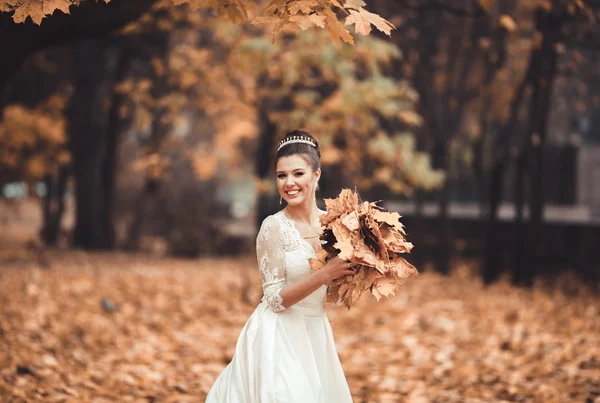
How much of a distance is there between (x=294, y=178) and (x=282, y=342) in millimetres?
872

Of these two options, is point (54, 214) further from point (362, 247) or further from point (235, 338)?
point (362, 247)

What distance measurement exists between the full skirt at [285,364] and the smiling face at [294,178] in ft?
1.98

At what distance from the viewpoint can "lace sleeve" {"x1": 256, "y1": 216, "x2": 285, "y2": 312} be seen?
11.2 feet

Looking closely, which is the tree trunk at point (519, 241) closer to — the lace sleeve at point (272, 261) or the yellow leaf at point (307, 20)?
the yellow leaf at point (307, 20)

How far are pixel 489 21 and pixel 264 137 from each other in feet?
17.7

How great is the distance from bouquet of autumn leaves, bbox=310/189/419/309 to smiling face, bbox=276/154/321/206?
28 centimetres

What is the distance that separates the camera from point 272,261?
3.42 m

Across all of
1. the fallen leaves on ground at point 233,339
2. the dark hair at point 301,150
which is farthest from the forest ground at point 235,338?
the dark hair at point 301,150

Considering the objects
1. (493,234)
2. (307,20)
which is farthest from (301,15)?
(493,234)

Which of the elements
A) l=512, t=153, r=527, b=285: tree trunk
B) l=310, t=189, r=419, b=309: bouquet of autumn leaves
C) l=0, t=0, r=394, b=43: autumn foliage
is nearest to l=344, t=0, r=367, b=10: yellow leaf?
l=0, t=0, r=394, b=43: autumn foliage

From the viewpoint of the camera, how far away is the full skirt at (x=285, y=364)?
11.1ft

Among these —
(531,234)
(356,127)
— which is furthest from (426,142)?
(356,127)

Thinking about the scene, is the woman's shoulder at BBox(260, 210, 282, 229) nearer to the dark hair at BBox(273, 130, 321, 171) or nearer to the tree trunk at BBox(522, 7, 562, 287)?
the dark hair at BBox(273, 130, 321, 171)

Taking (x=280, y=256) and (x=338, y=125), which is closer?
(x=280, y=256)
